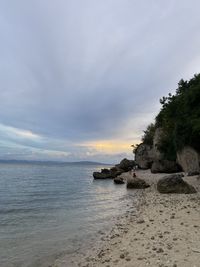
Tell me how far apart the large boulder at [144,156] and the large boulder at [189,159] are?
32706 millimetres

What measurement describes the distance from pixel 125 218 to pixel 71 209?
654cm

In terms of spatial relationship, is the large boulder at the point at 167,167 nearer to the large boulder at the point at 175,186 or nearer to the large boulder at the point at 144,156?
the large boulder at the point at 144,156

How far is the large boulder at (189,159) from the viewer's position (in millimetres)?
43569

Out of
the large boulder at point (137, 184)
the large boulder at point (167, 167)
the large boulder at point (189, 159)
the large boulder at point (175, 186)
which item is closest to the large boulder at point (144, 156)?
the large boulder at point (167, 167)

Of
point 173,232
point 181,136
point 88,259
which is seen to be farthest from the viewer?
point 181,136

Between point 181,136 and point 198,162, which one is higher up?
point 181,136

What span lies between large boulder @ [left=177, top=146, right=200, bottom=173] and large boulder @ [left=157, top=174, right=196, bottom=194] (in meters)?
14.0

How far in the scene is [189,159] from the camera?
45.6 m

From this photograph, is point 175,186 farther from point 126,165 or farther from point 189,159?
point 126,165

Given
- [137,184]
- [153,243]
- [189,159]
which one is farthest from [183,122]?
[153,243]

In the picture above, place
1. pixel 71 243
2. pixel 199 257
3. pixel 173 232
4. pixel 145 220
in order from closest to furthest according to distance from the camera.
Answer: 1. pixel 199 257
2. pixel 173 232
3. pixel 71 243
4. pixel 145 220

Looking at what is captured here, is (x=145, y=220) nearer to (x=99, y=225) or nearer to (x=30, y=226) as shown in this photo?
(x=99, y=225)

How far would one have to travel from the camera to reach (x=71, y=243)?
15047mm

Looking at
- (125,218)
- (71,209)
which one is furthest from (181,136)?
(125,218)
